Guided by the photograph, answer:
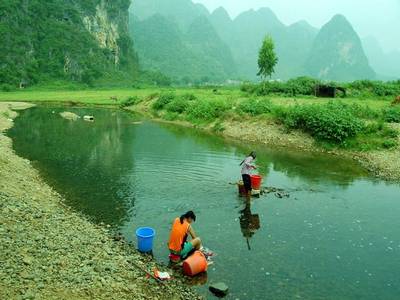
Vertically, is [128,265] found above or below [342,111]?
below

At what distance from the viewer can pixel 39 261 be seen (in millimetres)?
12148

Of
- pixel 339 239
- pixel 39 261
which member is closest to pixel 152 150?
pixel 339 239

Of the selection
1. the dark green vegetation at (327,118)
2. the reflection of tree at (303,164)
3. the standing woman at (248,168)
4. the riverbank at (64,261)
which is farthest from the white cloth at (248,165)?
the dark green vegetation at (327,118)

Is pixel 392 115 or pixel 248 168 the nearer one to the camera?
pixel 248 168

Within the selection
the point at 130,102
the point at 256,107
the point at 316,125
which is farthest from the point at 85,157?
the point at 130,102

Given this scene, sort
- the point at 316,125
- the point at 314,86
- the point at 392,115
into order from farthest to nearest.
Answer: the point at 314,86 < the point at 392,115 < the point at 316,125

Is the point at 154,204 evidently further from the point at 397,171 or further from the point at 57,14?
the point at 57,14

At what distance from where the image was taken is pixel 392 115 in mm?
39281

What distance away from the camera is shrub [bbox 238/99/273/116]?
145 feet

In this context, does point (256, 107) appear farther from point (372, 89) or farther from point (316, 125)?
point (372, 89)

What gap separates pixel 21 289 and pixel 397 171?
25.3 meters

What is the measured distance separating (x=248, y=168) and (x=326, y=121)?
17649mm

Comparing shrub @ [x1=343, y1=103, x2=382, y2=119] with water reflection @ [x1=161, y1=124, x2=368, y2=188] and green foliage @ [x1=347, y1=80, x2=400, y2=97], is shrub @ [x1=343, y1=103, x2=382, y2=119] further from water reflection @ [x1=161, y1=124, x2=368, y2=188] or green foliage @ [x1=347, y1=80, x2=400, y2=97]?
green foliage @ [x1=347, y1=80, x2=400, y2=97]

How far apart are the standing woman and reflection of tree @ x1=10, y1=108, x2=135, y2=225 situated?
19.5 ft
